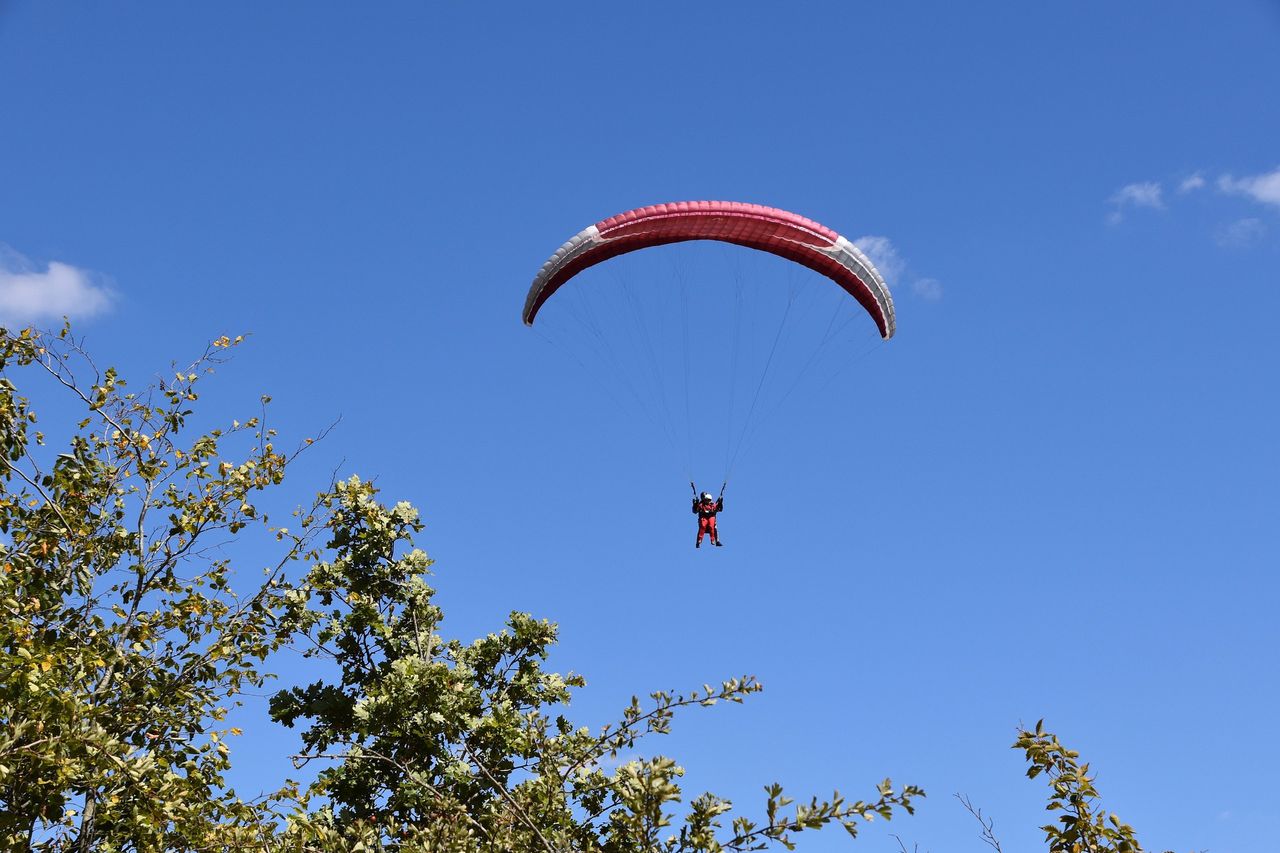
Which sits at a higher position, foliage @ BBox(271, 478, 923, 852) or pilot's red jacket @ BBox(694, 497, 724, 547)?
pilot's red jacket @ BBox(694, 497, 724, 547)

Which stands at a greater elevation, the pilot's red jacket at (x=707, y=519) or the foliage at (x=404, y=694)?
the pilot's red jacket at (x=707, y=519)

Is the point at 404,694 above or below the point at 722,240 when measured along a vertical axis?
below

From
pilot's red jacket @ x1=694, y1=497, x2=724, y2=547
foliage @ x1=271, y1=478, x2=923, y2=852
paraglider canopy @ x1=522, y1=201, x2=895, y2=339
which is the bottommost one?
foliage @ x1=271, y1=478, x2=923, y2=852

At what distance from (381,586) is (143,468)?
25.5 ft

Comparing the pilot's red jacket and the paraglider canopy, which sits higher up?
the paraglider canopy

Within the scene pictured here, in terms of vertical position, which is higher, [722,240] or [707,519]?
[722,240]

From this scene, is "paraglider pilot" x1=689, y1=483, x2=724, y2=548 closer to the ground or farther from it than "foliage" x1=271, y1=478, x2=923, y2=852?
A: farther from it

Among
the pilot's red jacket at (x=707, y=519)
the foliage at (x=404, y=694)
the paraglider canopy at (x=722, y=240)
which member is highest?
the paraglider canopy at (x=722, y=240)

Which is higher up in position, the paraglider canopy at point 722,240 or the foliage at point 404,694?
the paraglider canopy at point 722,240

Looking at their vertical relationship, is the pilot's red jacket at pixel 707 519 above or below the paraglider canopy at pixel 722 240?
below

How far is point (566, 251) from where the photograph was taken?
22875 millimetres

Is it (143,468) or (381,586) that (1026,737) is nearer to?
(143,468)

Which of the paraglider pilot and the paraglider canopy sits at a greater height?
the paraglider canopy

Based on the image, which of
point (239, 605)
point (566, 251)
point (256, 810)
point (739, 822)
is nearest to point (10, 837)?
point (256, 810)
